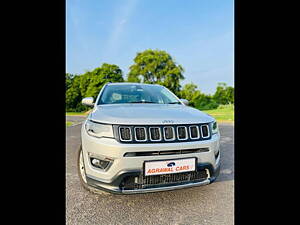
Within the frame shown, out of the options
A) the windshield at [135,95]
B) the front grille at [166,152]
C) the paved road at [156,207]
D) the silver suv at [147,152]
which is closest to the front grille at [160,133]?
the silver suv at [147,152]

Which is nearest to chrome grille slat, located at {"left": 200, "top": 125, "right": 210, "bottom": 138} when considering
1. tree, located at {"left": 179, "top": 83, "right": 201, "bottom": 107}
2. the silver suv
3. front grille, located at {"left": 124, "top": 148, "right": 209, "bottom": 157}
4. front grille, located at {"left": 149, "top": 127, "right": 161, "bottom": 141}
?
the silver suv

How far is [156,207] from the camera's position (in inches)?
75.3

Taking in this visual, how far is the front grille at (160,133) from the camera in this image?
5.53 feet

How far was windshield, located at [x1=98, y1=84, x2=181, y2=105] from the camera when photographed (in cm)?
277

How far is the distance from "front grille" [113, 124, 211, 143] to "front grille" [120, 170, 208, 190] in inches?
13.5

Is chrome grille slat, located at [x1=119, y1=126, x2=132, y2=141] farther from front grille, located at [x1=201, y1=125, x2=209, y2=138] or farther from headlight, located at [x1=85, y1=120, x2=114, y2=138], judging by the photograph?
front grille, located at [x1=201, y1=125, x2=209, y2=138]

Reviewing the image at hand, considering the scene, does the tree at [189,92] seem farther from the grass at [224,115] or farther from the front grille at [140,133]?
the front grille at [140,133]

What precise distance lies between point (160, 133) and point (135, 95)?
1383 millimetres

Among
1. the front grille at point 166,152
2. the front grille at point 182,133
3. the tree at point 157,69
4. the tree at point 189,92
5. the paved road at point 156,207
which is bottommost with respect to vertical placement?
the paved road at point 156,207
